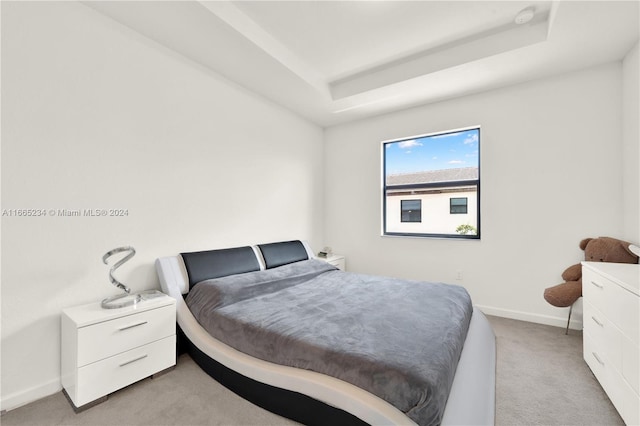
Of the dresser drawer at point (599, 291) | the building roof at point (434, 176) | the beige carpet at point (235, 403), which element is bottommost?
the beige carpet at point (235, 403)

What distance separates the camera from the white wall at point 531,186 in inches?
107

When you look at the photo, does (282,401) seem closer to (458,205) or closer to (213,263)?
(213,263)

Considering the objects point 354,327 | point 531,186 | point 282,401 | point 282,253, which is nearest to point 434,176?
point 531,186

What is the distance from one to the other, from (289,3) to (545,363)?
11.6 ft

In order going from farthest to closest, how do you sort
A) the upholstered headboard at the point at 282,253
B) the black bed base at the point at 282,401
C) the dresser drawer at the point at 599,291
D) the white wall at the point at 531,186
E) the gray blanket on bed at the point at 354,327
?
1. the upholstered headboard at the point at 282,253
2. the white wall at the point at 531,186
3. the dresser drawer at the point at 599,291
4. the black bed base at the point at 282,401
5. the gray blanket on bed at the point at 354,327

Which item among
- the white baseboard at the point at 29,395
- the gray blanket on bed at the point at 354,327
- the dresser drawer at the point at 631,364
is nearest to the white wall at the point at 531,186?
the gray blanket on bed at the point at 354,327

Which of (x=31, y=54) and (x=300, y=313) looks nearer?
(x=31, y=54)

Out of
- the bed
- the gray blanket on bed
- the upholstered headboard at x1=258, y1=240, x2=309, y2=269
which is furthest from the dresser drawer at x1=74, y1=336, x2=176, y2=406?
the upholstered headboard at x1=258, y1=240, x2=309, y2=269

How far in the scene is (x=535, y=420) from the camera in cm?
158

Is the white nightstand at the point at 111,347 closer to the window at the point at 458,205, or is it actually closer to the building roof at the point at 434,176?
the building roof at the point at 434,176

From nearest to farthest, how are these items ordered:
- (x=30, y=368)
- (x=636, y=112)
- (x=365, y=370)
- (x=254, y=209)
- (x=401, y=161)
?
1. (x=365, y=370)
2. (x=30, y=368)
3. (x=636, y=112)
4. (x=254, y=209)
5. (x=401, y=161)

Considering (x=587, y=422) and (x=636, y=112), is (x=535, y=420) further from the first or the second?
(x=636, y=112)

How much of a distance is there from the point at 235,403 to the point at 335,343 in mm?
801

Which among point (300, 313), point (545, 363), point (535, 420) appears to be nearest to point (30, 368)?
point (300, 313)
